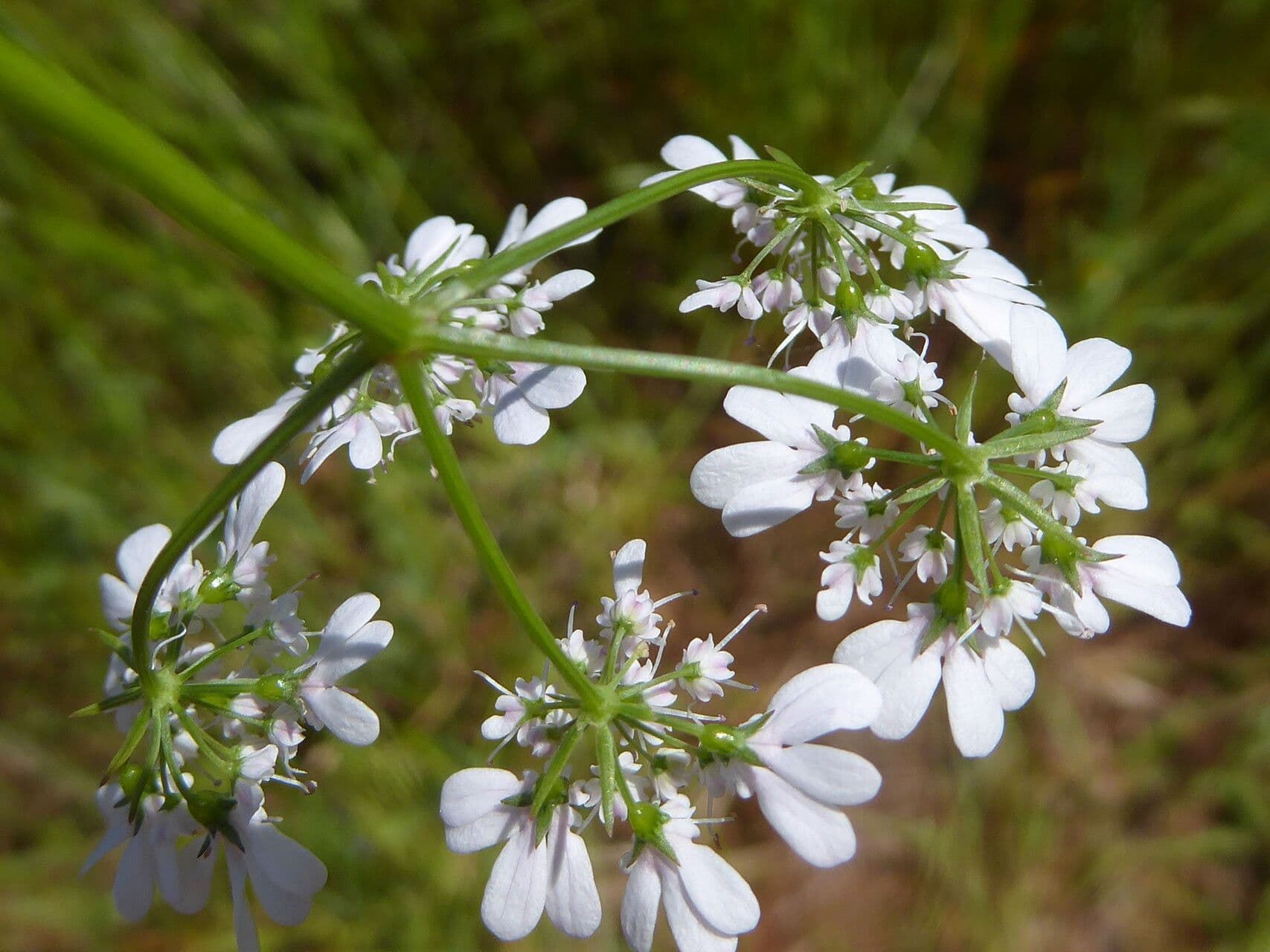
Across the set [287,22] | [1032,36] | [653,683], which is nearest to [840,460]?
[653,683]

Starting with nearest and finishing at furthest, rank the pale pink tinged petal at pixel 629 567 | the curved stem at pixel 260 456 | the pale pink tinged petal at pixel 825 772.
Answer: the curved stem at pixel 260 456
the pale pink tinged petal at pixel 825 772
the pale pink tinged petal at pixel 629 567

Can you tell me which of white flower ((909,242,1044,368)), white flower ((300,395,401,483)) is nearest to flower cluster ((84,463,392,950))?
white flower ((300,395,401,483))

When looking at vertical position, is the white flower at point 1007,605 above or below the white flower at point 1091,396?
below

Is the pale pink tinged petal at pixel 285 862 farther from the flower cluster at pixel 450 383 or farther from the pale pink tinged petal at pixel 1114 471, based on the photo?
the pale pink tinged petal at pixel 1114 471

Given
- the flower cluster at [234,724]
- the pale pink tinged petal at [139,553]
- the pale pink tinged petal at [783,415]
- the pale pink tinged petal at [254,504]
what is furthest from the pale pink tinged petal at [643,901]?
the pale pink tinged petal at [139,553]

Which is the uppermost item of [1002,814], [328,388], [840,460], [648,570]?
[648,570]

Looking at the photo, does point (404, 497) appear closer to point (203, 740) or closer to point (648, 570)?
point (648, 570)
